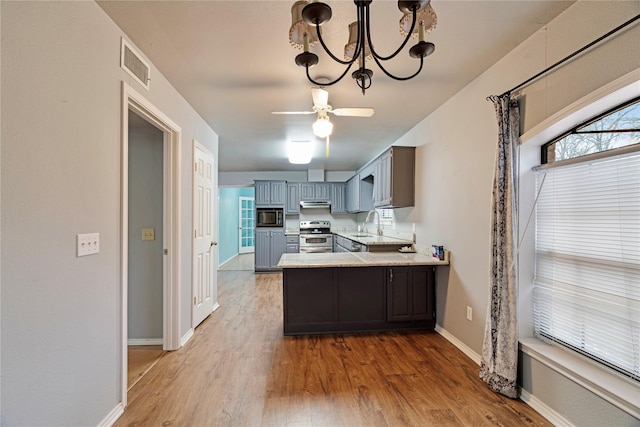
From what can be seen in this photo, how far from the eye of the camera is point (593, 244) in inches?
68.6

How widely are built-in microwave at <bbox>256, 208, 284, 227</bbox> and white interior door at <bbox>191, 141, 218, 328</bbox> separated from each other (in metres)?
2.96

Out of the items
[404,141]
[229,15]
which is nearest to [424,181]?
[404,141]

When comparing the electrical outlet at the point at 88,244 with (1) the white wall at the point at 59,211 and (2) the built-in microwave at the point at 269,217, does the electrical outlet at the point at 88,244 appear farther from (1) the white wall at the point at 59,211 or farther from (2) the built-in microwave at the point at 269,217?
(2) the built-in microwave at the point at 269,217

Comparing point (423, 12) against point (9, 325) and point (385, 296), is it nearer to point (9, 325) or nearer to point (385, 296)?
point (9, 325)

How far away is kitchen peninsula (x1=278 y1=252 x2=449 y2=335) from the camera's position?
3170mm

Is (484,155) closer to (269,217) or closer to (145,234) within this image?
(145,234)

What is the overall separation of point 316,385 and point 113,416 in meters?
1.33

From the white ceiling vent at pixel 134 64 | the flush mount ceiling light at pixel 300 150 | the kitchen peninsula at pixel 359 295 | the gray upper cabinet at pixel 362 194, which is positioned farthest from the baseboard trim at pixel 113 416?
the gray upper cabinet at pixel 362 194

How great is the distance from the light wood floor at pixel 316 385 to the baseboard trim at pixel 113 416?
3cm

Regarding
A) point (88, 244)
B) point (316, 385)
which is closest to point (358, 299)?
point (316, 385)

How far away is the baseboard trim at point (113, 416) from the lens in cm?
175

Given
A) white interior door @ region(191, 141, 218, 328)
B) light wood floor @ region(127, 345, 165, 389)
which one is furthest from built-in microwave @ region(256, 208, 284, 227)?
light wood floor @ region(127, 345, 165, 389)

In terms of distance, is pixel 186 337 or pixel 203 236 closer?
pixel 186 337

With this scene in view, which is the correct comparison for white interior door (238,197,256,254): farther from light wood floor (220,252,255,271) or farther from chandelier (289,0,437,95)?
chandelier (289,0,437,95)
